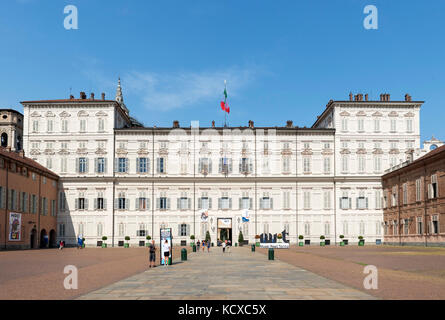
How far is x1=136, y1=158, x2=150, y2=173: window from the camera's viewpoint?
63.1 meters

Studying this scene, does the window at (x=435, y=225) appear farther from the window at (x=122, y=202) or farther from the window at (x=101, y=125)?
the window at (x=101, y=125)

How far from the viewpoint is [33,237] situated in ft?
184

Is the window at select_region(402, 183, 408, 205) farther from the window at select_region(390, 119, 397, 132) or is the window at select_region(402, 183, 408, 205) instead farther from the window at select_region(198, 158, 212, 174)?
the window at select_region(198, 158, 212, 174)

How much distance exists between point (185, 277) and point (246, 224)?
44.7 metres

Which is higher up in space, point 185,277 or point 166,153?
point 166,153

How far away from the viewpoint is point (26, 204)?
5369 centimetres

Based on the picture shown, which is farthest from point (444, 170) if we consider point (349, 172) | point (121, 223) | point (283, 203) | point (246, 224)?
point (121, 223)

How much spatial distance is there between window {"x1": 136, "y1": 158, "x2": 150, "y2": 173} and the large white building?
0.14 m

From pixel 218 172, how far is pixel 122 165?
40.7ft

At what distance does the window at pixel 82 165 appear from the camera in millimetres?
62750

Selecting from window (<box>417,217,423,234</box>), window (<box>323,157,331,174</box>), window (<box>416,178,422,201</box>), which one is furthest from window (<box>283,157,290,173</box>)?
window (<box>417,217,423,234</box>)

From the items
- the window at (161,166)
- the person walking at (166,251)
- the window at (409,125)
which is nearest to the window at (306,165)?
the window at (409,125)
